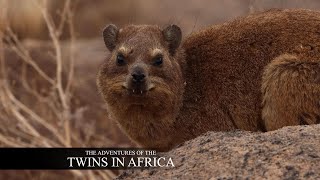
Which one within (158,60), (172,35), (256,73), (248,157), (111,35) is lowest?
(248,157)

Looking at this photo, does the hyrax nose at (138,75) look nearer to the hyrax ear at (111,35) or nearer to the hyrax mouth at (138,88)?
the hyrax mouth at (138,88)

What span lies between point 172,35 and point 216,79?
1.76ft

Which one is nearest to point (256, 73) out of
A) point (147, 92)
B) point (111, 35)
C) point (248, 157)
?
point (147, 92)

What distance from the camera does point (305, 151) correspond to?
13.5 ft

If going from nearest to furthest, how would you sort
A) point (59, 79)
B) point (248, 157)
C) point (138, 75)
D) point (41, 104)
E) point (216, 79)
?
point (248, 157) < point (138, 75) < point (216, 79) < point (59, 79) < point (41, 104)

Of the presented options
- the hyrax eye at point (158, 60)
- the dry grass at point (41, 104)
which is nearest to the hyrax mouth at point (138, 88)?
the hyrax eye at point (158, 60)

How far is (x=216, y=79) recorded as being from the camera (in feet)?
19.6

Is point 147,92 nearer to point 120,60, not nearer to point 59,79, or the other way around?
point 120,60

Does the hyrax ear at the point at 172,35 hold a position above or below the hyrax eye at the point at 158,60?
above

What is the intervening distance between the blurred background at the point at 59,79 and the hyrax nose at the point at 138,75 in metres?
3.51

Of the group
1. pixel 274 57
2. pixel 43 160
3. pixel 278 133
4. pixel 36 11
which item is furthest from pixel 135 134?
pixel 36 11

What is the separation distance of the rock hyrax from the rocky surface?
3.36 feet

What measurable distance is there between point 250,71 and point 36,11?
1065 cm

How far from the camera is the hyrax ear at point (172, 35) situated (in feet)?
19.9
